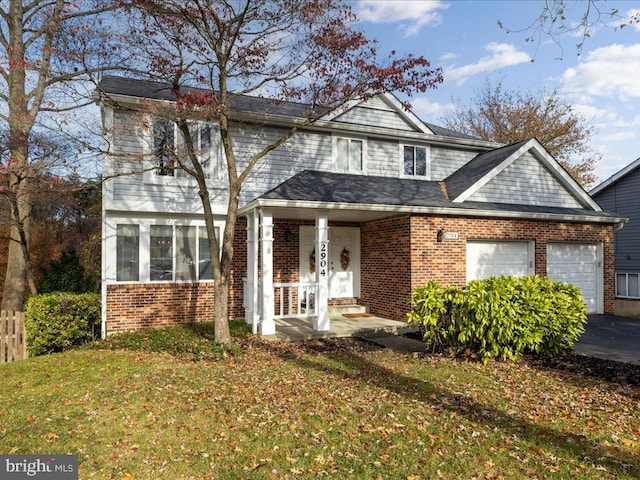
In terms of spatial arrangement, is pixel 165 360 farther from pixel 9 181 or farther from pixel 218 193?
pixel 9 181

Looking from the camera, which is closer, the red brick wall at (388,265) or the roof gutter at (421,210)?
the roof gutter at (421,210)

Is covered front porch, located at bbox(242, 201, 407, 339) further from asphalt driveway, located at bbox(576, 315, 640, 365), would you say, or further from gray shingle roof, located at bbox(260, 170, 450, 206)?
asphalt driveway, located at bbox(576, 315, 640, 365)

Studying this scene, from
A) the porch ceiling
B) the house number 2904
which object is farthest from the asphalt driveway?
the house number 2904

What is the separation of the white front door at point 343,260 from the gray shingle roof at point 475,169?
3.26m

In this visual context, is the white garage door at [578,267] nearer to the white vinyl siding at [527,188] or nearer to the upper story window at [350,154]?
the white vinyl siding at [527,188]

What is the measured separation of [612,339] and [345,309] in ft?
21.7

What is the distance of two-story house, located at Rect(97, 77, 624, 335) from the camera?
10211 millimetres

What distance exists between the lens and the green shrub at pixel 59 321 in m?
9.00

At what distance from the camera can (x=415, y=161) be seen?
537 inches

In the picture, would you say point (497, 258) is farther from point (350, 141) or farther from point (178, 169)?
point (178, 169)

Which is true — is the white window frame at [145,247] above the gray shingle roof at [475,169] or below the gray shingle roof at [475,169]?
below

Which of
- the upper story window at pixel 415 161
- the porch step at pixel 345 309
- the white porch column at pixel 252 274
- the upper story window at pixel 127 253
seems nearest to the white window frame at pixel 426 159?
the upper story window at pixel 415 161

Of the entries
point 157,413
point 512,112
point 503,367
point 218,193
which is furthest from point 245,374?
point 512,112

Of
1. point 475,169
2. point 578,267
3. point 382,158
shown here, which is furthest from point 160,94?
point 578,267
